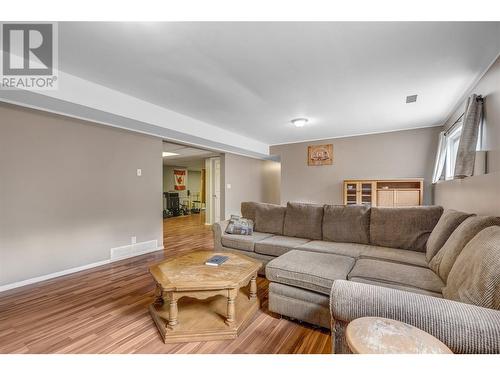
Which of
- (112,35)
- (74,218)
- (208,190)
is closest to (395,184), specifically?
(208,190)

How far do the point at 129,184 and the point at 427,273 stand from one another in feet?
12.7

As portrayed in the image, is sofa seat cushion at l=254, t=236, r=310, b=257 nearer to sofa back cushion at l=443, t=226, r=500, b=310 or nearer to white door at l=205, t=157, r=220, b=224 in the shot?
sofa back cushion at l=443, t=226, r=500, b=310

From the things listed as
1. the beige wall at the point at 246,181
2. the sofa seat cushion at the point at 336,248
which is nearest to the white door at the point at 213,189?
the beige wall at the point at 246,181

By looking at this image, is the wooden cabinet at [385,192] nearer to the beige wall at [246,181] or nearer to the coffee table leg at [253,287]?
the beige wall at [246,181]

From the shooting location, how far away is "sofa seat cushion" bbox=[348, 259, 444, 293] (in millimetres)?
1515

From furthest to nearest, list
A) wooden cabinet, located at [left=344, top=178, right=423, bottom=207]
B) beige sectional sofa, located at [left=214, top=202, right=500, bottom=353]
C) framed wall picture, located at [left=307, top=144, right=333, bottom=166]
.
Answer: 1. framed wall picture, located at [left=307, top=144, right=333, bottom=166]
2. wooden cabinet, located at [left=344, top=178, right=423, bottom=207]
3. beige sectional sofa, located at [left=214, top=202, right=500, bottom=353]

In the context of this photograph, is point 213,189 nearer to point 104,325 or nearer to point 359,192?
point 359,192

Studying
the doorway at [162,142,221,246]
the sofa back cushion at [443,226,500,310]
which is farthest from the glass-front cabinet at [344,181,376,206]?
the sofa back cushion at [443,226,500,310]

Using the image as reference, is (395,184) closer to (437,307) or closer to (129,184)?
(437,307)

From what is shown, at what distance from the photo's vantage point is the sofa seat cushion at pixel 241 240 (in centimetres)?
286

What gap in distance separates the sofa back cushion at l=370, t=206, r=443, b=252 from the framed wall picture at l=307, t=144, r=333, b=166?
282 centimetres

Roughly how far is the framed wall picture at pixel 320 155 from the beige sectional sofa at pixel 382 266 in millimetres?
2511

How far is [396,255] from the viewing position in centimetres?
215

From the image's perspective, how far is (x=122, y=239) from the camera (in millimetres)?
3504
